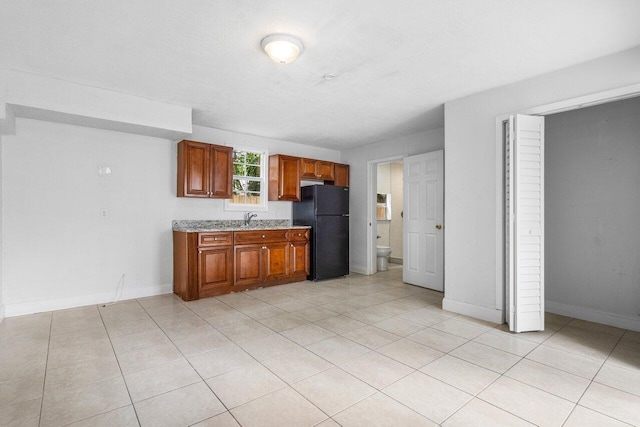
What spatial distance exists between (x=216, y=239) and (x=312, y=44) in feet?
9.64

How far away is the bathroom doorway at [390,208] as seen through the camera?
7.61 meters

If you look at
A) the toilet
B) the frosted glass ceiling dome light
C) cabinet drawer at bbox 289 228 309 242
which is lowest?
the toilet

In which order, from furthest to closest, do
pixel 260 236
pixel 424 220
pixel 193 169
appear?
pixel 424 220, pixel 260 236, pixel 193 169

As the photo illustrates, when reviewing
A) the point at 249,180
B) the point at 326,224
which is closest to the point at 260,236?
the point at 249,180

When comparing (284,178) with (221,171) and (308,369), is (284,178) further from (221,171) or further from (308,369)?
(308,369)

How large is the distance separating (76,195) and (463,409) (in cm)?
466

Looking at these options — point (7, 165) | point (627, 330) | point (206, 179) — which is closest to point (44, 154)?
point (7, 165)

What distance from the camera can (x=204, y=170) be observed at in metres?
4.66

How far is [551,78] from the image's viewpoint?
3.07m

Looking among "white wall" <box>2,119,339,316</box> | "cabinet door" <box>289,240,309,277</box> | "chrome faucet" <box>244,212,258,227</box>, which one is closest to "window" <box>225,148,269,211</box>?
"chrome faucet" <box>244,212,258,227</box>

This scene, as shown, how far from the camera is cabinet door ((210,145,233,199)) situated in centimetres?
476

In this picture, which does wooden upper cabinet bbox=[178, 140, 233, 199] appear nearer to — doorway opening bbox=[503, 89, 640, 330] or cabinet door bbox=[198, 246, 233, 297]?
cabinet door bbox=[198, 246, 233, 297]

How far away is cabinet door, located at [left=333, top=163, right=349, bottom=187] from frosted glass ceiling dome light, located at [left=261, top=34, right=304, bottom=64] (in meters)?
3.81

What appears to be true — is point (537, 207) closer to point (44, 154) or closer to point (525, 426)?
point (525, 426)
